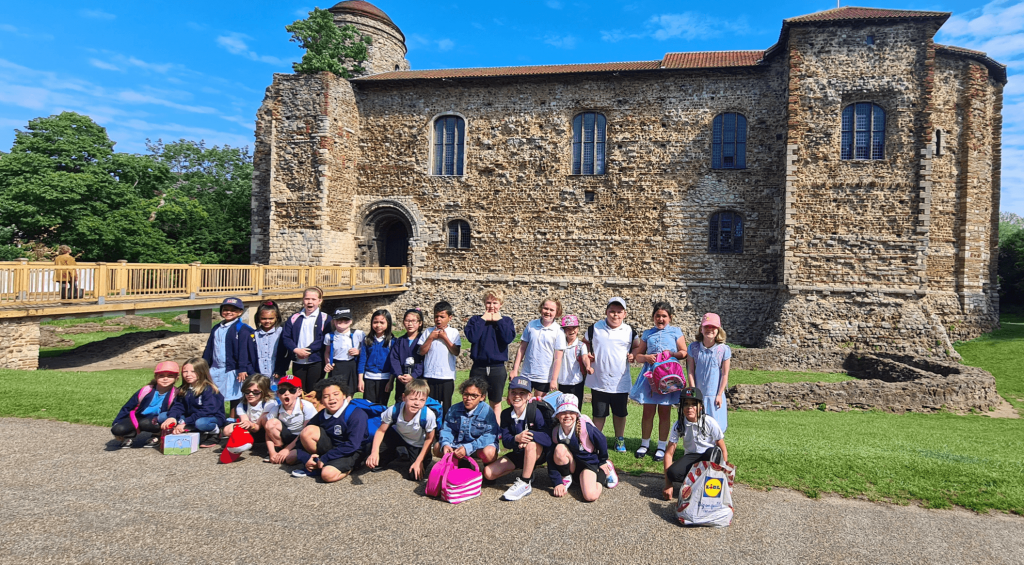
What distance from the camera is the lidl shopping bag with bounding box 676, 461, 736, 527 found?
4113 millimetres

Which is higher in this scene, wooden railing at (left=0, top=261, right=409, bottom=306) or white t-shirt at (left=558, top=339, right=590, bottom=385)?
wooden railing at (left=0, top=261, right=409, bottom=306)

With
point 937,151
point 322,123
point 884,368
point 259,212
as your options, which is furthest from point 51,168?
point 937,151

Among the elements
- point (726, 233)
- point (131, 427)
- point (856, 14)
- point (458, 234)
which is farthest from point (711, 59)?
point (131, 427)

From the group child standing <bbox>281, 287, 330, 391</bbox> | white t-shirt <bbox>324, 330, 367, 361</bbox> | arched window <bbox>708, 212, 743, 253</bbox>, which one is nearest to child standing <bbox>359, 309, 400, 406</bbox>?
white t-shirt <bbox>324, 330, 367, 361</bbox>

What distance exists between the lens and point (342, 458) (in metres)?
5.02

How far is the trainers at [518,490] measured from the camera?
181 inches

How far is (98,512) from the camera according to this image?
4.20 metres

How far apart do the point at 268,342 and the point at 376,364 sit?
1482 mm

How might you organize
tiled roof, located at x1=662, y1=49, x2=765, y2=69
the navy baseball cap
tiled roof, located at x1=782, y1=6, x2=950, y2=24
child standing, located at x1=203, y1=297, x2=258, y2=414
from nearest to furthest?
1. the navy baseball cap
2. child standing, located at x1=203, y1=297, x2=258, y2=414
3. tiled roof, located at x1=782, y1=6, x2=950, y2=24
4. tiled roof, located at x1=662, y1=49, x2=765, y2=69

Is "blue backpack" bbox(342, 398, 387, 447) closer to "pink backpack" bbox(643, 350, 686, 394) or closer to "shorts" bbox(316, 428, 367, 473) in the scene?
"shorts" bbox(316, 428, 367, 473)

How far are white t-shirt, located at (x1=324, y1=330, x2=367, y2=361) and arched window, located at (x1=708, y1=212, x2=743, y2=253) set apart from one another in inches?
625

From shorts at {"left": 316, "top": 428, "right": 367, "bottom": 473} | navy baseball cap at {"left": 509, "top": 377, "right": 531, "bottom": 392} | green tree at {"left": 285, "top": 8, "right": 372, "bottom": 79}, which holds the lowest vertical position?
shorts at {"left": 316, "top": 428, "right": 367, "bottom": 473}

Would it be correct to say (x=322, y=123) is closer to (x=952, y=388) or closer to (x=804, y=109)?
(x=804, y=109)

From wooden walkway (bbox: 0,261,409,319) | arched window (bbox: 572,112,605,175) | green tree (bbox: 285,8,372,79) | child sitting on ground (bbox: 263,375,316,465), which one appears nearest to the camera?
child sitting on ground (bbox: 263,375,316,465)
